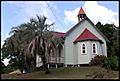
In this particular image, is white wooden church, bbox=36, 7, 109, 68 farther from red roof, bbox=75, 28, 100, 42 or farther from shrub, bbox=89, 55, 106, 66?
shrub, bbox=89, 55, 106, 66

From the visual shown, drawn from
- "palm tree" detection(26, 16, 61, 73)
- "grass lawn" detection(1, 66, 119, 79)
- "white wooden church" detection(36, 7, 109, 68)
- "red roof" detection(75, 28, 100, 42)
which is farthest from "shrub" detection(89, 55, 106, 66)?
"palm tree" detection(26, 16, 61, 73)

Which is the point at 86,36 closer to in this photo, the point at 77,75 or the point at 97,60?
the point at 97,60

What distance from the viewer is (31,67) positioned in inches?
1797

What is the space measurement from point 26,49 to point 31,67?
1512 cm

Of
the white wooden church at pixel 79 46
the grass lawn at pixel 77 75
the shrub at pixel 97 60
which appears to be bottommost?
the grass lawn at pixel 77 75

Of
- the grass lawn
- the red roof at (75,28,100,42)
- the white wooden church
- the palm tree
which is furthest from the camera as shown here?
the red roof at (75,28,100,42)

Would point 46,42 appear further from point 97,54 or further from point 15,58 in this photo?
point 15,58

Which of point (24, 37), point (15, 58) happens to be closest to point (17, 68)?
point (15, 58)

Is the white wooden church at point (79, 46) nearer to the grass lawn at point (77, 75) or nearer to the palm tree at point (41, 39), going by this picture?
the palm tree at point (41, 39)

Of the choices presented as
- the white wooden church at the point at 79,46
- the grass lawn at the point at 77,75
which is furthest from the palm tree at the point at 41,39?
the white wooden church at the point at 79,46

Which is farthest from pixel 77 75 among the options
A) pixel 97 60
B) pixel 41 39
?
pixel 97 60

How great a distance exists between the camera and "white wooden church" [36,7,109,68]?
42.5 m

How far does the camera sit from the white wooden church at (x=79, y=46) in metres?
Answer: 42.5

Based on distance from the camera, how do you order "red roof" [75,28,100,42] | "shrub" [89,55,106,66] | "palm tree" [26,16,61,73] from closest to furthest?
1. "palm tree" [26,16,61,73]
2. "shrub" [89,55,106,66]
3. "red roof" [75,28,100,42]
